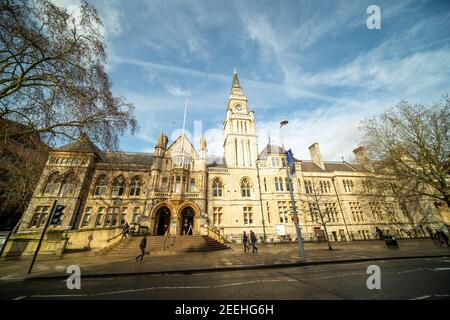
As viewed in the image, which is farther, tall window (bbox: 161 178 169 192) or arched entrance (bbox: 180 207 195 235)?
tall window (bbox: 161 178 169 192)

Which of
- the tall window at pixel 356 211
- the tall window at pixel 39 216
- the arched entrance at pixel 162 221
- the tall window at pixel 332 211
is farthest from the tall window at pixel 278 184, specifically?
the tall window at pixel 39 216

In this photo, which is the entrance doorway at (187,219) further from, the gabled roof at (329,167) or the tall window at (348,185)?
the tall window at (348,185)

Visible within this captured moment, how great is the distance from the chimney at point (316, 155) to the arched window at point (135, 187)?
32.3 m

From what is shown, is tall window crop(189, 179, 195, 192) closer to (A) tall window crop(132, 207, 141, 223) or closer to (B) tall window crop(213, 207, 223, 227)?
(B) tall window crop(213, 207, 223, 227)

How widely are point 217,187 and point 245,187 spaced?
457 cm

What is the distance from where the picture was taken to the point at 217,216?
24.5m

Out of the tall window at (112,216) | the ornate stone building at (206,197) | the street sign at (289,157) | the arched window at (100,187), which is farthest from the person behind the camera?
the arched window at (100,187)

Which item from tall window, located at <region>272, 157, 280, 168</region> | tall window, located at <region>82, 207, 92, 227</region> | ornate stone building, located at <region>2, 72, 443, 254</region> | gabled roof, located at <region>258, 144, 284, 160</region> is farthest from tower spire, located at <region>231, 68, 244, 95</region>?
tall window, located at <region>82, 207, 92, 227</region>

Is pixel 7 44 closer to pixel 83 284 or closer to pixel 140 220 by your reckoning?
pixel 83 284

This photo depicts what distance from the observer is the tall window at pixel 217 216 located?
78.9ft

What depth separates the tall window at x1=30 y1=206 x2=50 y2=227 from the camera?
785 inches

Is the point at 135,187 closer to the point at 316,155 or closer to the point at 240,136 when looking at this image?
the point at 240,136
